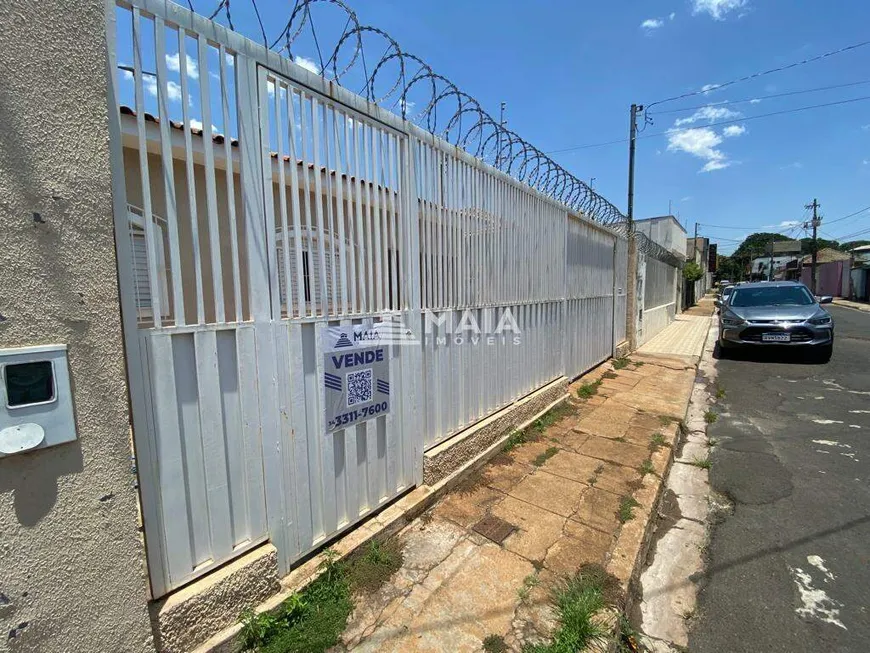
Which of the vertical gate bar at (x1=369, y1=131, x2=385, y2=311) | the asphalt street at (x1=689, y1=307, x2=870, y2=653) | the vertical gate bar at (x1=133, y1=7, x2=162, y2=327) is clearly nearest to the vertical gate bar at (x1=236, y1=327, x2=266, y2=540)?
the vertical gate bar at (x1=133, y1=7, x2=162, y2=327)

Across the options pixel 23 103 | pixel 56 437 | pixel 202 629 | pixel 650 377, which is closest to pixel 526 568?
pixel 202 629

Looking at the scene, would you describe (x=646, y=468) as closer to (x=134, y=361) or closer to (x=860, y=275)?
(x=134, y=361)

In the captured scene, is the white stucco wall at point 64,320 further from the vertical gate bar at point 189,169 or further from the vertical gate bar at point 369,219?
the vertical gate bar at point 369,219

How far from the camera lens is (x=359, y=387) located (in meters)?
2.41

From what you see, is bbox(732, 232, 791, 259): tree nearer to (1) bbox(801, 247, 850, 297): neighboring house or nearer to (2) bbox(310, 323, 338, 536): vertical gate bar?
(1) bbox(801, 247, 850, 297): neighboring house

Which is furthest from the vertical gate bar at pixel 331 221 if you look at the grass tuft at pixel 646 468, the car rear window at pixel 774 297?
the car rear window at pixel 774 297

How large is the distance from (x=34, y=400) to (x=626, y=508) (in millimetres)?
3383

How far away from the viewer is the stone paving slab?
6.28 feet

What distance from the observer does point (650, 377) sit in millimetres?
7000

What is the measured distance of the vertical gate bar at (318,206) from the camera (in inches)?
82.5

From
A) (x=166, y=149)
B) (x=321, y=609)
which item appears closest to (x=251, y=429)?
(x=321, y=609)

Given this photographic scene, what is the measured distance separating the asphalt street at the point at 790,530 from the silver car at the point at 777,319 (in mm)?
2164

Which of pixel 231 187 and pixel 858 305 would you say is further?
Result: pixel 858 305

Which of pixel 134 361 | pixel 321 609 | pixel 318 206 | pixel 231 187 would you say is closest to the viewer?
pixel 134 361
